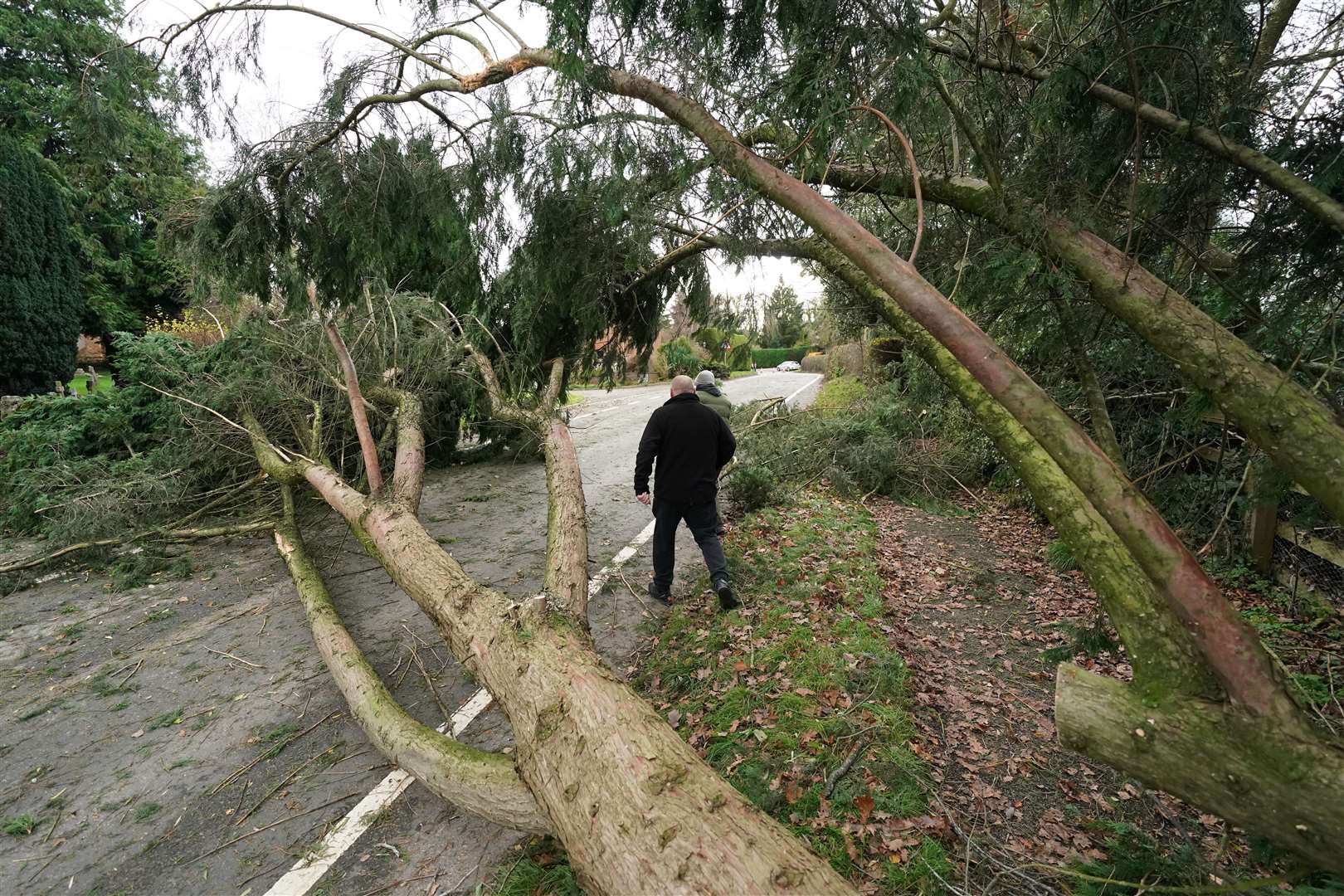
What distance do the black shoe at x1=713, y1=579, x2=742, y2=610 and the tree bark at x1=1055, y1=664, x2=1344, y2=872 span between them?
286cm

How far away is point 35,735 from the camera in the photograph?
378cm

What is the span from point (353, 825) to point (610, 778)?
1.65 meters

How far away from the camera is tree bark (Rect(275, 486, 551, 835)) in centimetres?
260

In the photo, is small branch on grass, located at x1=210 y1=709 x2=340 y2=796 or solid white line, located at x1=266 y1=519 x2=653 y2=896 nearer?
solid white line, located at x1=266 y1=519 x2=653 y2=896

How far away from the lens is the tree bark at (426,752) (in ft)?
8.52

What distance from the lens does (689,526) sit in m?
5.35

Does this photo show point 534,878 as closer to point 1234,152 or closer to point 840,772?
point 840,772

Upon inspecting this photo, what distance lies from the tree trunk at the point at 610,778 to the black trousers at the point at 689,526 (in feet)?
6.52

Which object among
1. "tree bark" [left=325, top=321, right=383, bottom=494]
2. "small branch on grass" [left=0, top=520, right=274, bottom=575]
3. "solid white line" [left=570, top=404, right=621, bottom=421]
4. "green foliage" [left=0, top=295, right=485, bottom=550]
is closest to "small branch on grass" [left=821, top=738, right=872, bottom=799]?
"tree bark" [left=325, top=321, right=383, bottom=494]

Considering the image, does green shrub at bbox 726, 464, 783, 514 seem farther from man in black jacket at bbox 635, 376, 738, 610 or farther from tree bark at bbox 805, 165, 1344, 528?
tree bark at bbox 805, 165, 1344, 528

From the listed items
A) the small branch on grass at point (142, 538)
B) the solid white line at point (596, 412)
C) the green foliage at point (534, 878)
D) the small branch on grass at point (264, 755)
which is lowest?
the green foliage at point (534, 878)

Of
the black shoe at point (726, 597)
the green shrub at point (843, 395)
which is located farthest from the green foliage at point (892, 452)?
the black shoe at point (726, 597)

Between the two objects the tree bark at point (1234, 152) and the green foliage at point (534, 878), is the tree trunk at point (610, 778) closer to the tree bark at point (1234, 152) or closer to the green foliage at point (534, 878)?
the green foliage at point (534, 878)

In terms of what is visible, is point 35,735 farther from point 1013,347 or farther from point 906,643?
point 1013,347
